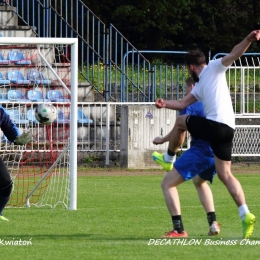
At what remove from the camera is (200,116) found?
9672 millimetres

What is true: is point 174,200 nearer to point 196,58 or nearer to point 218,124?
point 218,124

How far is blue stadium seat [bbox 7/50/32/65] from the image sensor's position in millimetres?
20531

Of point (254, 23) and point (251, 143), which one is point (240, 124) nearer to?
point (251, 143)

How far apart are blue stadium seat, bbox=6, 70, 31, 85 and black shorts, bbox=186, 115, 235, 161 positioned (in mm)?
10772

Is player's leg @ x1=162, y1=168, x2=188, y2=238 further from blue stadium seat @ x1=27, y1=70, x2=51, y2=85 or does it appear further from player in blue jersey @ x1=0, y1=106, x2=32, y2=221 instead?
blue stadium seat @ x1=27, y1=70, x2=51, y2=85

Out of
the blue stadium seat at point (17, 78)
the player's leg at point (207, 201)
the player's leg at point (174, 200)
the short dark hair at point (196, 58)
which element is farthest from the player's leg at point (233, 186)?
the blue stadium seat at point (17, 78)

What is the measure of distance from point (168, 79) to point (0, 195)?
1400 cm

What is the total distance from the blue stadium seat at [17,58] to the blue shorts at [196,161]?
11.2 meters

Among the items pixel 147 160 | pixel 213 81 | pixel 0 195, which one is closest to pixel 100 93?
pixel 147 160

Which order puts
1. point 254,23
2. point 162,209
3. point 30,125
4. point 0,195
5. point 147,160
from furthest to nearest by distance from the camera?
point 254,23 → point 147,160 → point 30,125 → point 162,209 → point 0,195

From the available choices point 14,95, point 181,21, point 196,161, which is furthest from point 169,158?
point 181,21

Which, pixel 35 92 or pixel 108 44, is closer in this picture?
pixel 35 92

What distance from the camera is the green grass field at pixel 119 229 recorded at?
8680 millimetres

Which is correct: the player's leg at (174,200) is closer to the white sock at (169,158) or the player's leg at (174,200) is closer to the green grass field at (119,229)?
the green grass field at (119,229)
